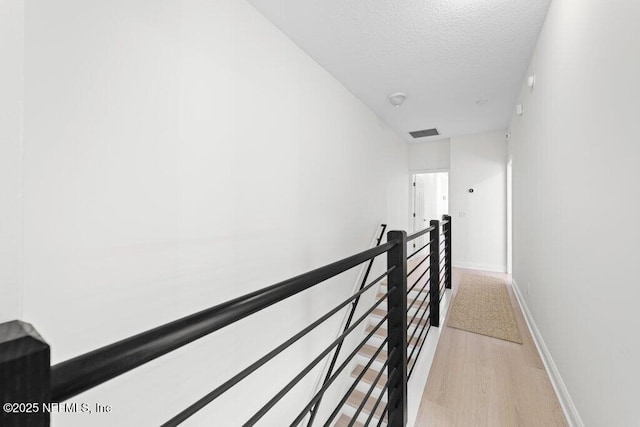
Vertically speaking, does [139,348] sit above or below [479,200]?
below

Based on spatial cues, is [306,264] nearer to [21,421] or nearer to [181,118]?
[181,118]

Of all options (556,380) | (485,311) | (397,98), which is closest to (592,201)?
(556,380)

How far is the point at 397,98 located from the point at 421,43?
3.34ft

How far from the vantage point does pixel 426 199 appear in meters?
6.55

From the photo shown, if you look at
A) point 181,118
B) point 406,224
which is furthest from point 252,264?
point 406,224

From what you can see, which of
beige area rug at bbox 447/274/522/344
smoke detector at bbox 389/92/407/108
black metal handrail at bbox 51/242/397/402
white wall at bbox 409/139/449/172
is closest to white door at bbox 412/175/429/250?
white wall at bbox 409/139/449/172

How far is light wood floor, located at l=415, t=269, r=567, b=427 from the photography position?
5.09ft

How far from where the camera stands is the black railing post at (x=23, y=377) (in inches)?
9.9

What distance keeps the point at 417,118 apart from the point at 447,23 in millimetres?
2168

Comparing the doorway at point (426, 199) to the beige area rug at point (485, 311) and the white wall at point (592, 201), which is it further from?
the white wall at point (592, 201)

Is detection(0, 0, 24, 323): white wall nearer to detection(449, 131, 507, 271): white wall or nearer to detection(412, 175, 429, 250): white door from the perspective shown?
detection(449, 131, 507, 271): white wall

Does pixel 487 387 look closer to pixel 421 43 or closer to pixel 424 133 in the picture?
pixel 421 43

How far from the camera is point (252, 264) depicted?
5.97 feet

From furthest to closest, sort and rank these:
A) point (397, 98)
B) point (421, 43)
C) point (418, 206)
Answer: point (418, 206) < point (397, 98) < point (421, 43)
